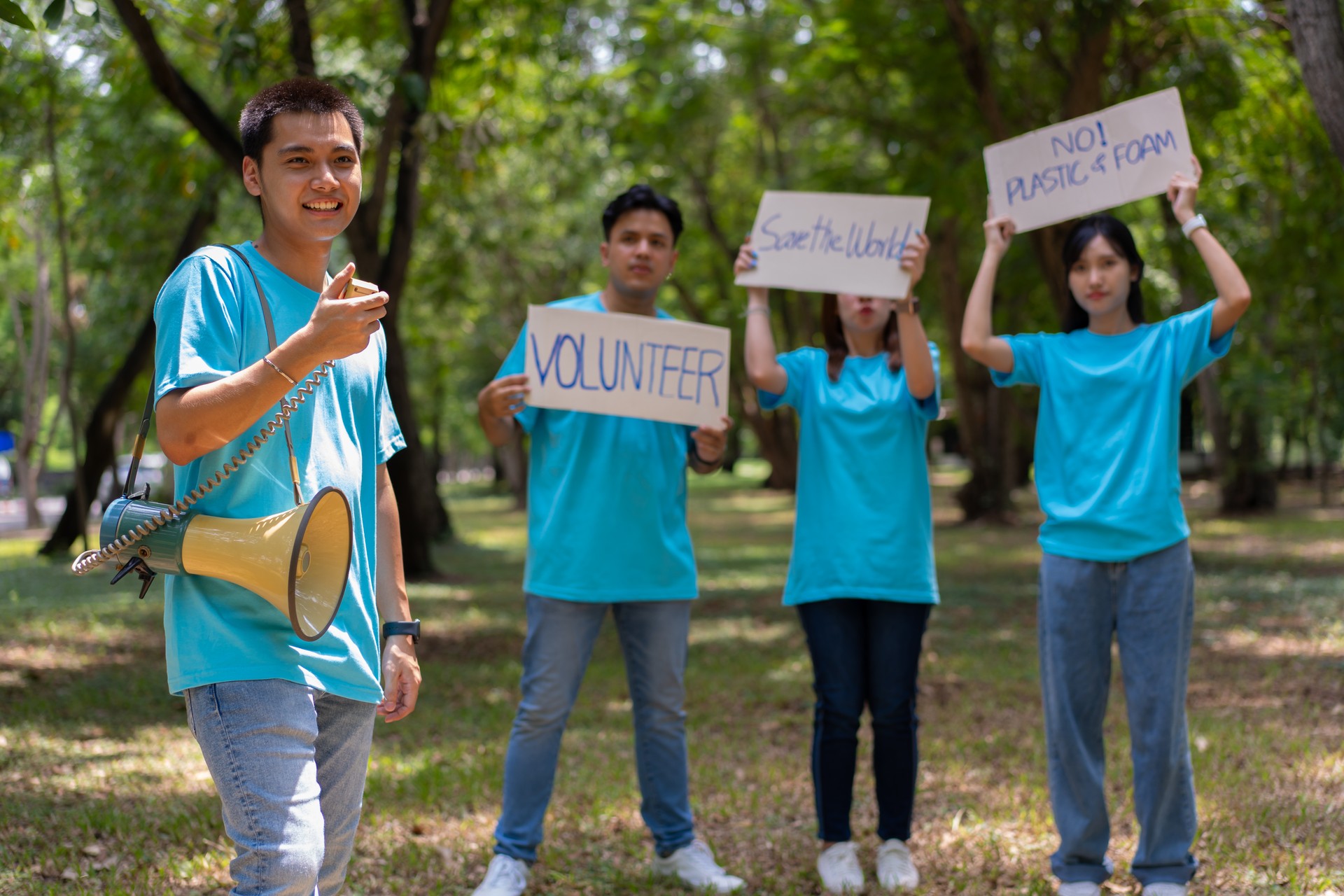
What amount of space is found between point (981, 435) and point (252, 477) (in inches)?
689

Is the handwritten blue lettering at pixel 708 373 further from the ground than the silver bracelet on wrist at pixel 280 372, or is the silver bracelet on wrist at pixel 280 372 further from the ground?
the handwritten blue lettering at pixel 708 373

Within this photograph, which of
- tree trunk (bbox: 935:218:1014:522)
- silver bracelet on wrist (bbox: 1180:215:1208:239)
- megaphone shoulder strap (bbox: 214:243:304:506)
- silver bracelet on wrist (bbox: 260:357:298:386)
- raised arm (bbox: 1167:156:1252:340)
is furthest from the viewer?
tree trunk (bbox: 935:218:1014:522)

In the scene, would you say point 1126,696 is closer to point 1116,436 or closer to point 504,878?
point 1116,436

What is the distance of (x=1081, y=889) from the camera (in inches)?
136

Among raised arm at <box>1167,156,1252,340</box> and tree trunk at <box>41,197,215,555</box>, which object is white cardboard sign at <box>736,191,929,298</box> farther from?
tree trunk at <box>41,197,215,555</box>

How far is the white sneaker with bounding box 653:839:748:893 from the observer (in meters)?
3.70

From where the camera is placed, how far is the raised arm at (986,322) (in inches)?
143

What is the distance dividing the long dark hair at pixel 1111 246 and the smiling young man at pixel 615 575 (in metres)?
1.19

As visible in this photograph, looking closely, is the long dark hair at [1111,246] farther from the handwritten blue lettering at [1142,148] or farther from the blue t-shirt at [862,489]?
the blue t-shirt at [862,489]

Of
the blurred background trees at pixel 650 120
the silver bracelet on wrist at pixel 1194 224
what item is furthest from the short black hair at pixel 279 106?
the silver bracelet on wrist at pixel 1194 224

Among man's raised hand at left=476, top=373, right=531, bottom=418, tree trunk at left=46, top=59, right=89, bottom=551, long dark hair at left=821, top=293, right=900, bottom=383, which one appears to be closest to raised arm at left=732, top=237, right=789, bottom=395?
long dark hair at left=821, top=293, right=900, bottom=383

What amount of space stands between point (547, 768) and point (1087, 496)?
6.08 ft

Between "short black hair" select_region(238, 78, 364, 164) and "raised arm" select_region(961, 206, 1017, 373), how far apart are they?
2017 mm

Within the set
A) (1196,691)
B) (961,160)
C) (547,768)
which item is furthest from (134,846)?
(961,160)
